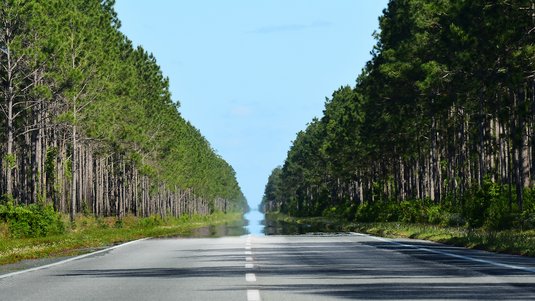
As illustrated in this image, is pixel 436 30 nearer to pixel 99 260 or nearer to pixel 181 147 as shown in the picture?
pixel 99 260

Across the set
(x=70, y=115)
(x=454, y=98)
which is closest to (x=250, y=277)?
(x=70, y=115)

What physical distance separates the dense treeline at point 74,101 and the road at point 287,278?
85.9 feet

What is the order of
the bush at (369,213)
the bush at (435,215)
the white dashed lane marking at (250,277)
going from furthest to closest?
the bush at (369,213) → the bush at (435,215) → the white dashed lane marking at (250,277)

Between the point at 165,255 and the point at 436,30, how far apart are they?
3061 centimetres

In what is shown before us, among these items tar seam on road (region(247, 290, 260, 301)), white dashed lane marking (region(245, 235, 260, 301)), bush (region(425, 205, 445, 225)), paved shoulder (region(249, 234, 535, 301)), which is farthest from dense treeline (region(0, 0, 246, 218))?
tar seam on road (region(247, 290, 260, 301))

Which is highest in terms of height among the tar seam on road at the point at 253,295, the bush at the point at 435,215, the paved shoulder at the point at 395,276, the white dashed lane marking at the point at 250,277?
the bush at the point at 435,215

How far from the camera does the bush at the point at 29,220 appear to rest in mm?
37750

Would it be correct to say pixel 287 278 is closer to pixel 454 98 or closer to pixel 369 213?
pixel 454 98

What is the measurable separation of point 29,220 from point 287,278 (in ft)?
85.3

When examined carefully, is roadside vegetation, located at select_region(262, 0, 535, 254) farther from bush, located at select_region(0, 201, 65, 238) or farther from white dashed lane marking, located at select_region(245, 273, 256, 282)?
bush, located at select_region(0, 201, 65, 238)

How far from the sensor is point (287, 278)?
601 inches

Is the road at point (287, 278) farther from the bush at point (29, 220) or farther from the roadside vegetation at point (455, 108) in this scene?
the bush at point (29, 220)

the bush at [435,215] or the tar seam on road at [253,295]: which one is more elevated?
the bush at [435,215]

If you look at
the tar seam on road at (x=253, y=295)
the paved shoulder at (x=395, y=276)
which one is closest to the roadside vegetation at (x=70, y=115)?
the paved shoulder at (x=395, y=276)
